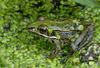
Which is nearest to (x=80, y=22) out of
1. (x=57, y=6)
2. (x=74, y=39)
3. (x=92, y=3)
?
(x=74, y=39)

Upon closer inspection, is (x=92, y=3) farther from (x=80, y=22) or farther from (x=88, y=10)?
(x=88, y=10)

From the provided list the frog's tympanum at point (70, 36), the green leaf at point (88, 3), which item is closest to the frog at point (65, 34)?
the frog's tympanum at point (70, 36)

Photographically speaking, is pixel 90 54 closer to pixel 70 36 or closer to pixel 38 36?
pixel 70 36

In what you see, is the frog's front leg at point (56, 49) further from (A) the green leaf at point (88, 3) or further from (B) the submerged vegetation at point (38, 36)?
(A) the green leaf at point (88, 3)

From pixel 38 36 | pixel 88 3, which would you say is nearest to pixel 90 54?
pixel 38 36

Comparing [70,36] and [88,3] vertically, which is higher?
[88,3]

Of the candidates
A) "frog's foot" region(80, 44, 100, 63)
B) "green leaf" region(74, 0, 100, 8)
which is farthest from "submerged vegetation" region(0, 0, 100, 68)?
"green leaf" region(74, 0, 100, 8)

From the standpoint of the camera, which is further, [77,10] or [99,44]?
[77,10]
